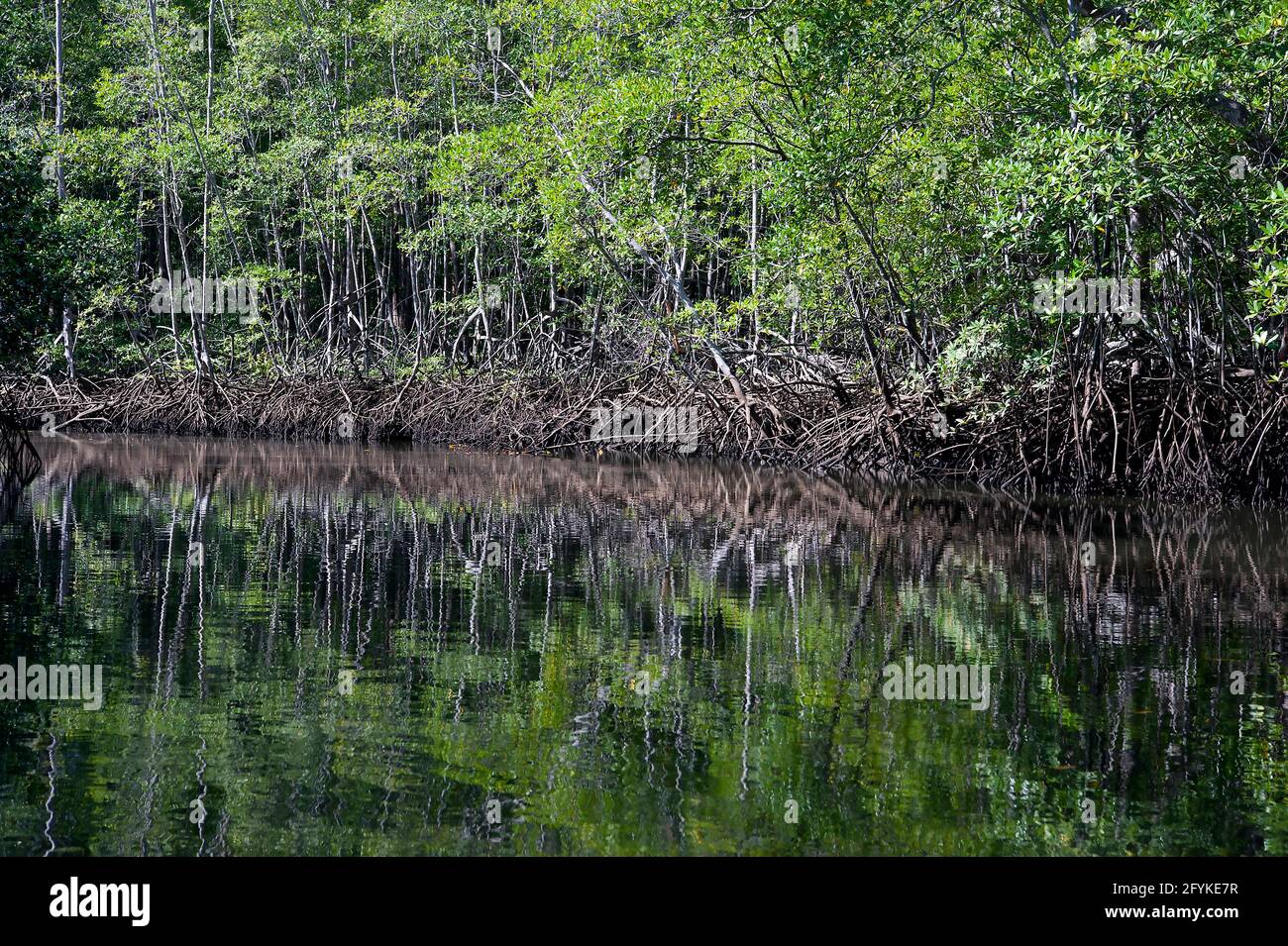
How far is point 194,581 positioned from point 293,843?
352 centimetres

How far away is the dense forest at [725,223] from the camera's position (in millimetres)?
9102

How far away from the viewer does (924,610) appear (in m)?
5.48

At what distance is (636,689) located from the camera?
4.07 m
